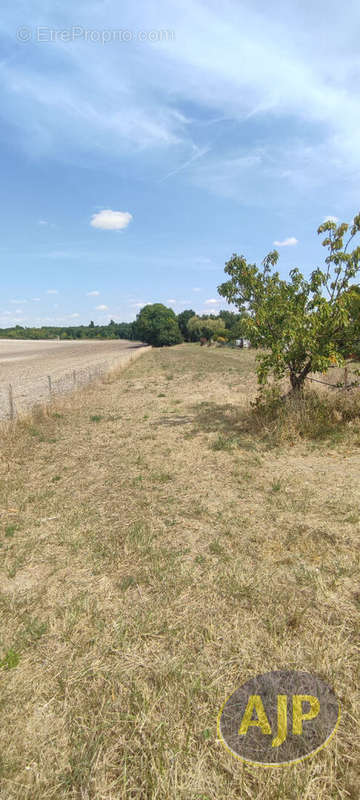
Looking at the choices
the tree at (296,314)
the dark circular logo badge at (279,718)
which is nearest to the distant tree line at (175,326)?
the tree at (296,314)

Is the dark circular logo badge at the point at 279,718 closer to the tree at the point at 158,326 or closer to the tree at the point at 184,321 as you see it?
the tree at the point at 158,326

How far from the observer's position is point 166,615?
3209 mm

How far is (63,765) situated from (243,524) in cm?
316

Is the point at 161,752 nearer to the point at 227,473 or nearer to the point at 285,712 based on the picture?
the point at 285,712

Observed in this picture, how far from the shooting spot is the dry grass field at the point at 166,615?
2090 mm

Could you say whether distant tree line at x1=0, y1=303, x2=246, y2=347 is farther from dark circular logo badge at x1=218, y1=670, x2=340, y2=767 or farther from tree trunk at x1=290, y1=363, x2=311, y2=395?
dark circular logo badge at x1=218, y1=670, x2=340, y2=767

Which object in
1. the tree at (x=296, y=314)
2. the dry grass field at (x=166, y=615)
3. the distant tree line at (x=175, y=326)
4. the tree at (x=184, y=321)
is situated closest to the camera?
the dry grass field at (x=166, y=615)

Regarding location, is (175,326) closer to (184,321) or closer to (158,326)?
(158,326)

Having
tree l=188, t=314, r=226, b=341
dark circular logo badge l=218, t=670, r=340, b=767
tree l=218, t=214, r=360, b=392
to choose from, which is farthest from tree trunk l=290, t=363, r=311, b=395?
tree l=188, t=314, r=226, b=341

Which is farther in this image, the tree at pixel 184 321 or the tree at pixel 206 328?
the tree at pixel 184 321

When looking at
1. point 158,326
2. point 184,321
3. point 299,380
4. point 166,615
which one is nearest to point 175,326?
point 158,326

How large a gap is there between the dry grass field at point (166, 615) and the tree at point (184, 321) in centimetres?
7861

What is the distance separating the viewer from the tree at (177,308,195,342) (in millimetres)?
84062

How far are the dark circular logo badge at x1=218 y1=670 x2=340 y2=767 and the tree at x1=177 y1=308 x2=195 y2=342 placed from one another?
8219cm
